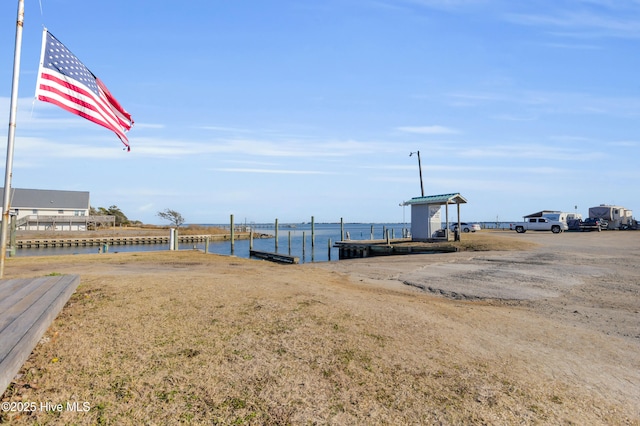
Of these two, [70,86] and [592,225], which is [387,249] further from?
[592,225]

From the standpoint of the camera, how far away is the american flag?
8.55 m

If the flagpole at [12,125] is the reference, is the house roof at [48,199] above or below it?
above

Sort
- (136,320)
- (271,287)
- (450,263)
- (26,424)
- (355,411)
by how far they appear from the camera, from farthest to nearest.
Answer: (450,263)
(271,287)
(136,320)
(355,411)
(26,424)

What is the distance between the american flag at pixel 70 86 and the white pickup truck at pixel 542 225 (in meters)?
49.7

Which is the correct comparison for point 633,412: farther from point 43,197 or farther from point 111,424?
point 43,197

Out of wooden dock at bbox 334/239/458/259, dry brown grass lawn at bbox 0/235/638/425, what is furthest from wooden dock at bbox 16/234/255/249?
dry brown grass lawn at bbox 0/235/638/425

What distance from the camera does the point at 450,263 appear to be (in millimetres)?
19984

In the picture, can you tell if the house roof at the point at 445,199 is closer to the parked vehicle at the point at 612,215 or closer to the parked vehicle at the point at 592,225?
the parked vehicle at the point at 592,225

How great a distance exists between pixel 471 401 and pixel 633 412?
1.80 m

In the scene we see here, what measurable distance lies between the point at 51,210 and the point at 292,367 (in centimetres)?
8605

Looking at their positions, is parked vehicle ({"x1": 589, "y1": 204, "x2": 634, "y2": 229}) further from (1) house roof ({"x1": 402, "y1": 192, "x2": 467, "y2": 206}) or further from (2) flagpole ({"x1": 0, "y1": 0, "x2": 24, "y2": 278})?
(2) flagpole ({"x1": 0, "y1": 0, "x2": 24, "y2": 278})

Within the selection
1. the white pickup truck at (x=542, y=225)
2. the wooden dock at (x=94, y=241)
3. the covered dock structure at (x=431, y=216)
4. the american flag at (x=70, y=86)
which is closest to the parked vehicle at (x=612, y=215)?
the white pickup truck at (x=542, y=225)

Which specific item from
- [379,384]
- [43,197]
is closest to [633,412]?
[379,384]

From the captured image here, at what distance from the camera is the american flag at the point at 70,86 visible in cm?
855
